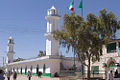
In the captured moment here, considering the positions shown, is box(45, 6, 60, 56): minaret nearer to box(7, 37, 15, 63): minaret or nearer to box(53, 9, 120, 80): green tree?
box(53, 9, 120, 80): green tree

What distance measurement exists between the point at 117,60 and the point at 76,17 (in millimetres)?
8831

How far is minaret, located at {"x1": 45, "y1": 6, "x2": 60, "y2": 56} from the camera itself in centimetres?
3903

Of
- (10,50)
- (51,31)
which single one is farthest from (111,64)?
(10,50)

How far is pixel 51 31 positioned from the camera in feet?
128

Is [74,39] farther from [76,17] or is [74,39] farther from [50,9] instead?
[50,9]

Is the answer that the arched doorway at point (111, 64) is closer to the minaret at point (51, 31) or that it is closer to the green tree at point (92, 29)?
the green tree at point (92, 29)

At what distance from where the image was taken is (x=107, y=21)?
886 inches

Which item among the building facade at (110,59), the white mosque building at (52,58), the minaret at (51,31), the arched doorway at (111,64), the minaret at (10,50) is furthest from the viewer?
the minaret at (10,50)

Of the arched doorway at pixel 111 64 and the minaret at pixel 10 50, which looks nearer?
the arched doorway at pixel 111 64

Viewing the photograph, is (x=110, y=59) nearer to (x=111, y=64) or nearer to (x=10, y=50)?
(x=111, y=64)

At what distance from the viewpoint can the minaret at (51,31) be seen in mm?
39031

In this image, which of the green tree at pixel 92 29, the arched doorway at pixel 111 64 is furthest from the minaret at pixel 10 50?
the green tree at pixel 92 29

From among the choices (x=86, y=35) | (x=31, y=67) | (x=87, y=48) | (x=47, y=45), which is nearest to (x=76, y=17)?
(x=86, y=35)

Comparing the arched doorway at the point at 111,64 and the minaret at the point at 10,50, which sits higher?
the minaret at the point at 10,50
